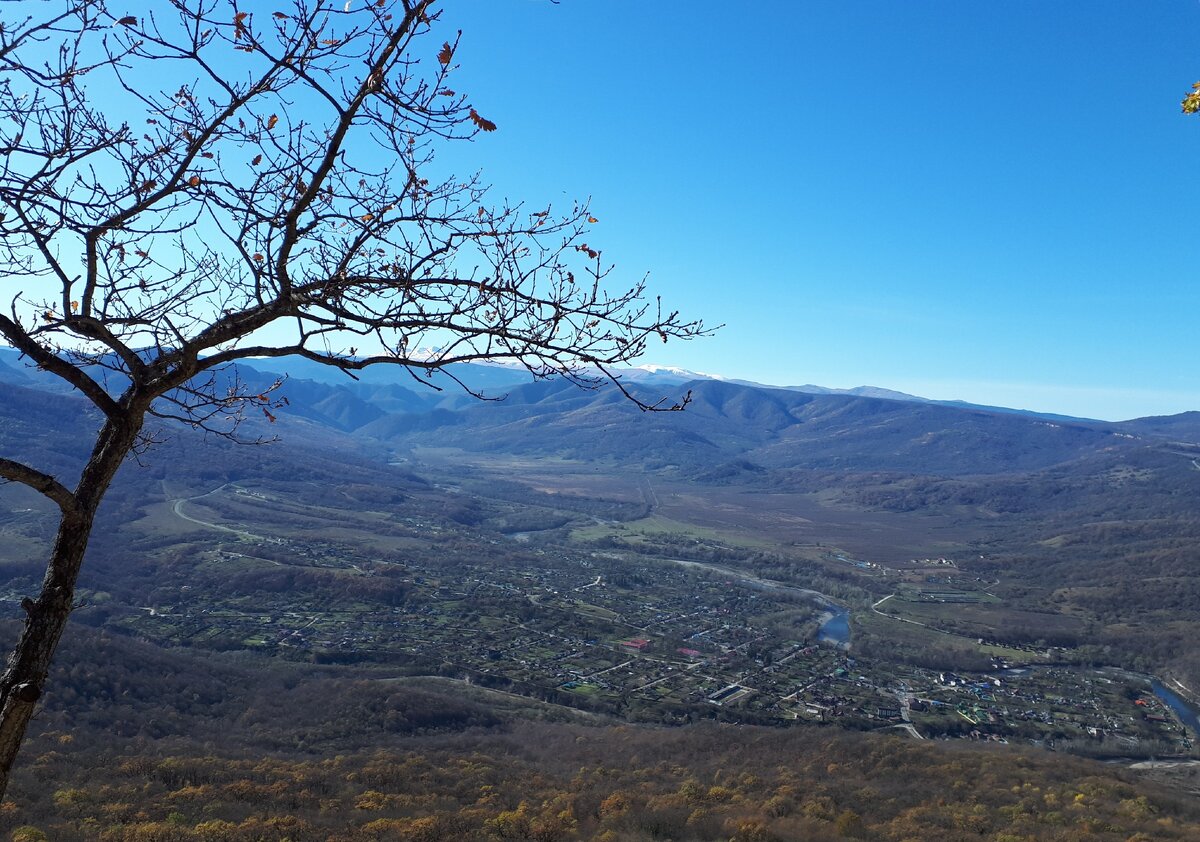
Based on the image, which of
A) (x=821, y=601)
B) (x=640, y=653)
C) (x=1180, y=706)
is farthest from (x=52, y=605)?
(x=821, y=601)

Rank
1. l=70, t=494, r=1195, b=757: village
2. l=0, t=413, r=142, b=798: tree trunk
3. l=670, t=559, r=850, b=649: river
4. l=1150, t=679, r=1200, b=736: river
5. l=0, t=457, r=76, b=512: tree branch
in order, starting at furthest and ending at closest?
l=670, t=559, r=850, b=649: river < l=1150, t=679, r=1200, b=736: river < l=70, t=494, r=1195, b=757: village < l=0, t=457, r=76, b=512: tree branch < l=0, t=413, r=142, b=798: tree trunk

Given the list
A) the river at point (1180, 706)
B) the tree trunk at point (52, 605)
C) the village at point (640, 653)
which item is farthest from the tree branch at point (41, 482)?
the river at point (1180, 706)

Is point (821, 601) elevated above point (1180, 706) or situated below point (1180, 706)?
below

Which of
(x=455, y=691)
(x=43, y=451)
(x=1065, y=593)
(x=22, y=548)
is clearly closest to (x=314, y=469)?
(x=43, y=451)

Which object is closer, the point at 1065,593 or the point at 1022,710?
the point at 1022,710

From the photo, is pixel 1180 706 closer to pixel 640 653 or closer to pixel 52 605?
pixel 640 653

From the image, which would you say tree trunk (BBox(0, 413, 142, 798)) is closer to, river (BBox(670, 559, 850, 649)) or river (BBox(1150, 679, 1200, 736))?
river (BBox(1150, 679, 1200, 736))

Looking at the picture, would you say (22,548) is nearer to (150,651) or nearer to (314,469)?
(150,651)

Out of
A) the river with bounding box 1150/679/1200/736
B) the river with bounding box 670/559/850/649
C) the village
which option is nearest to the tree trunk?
the village
